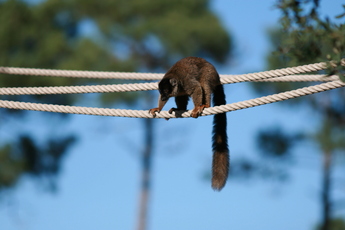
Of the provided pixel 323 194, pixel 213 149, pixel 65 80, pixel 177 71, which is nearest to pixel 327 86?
pixel 213 149

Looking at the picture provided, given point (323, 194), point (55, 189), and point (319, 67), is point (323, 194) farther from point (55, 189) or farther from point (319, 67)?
point (319, 67)

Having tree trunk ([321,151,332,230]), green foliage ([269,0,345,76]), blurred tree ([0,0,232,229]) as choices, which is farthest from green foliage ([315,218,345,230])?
green foliage ([269,0,345,76])

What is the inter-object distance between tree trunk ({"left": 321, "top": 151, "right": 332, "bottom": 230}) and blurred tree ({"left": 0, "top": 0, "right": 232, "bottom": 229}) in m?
5.04

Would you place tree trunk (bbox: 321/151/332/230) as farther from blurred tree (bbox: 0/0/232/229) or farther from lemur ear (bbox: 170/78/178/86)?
lemur ear (bbox: 170/78/178/86)

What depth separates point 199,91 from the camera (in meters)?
5.14

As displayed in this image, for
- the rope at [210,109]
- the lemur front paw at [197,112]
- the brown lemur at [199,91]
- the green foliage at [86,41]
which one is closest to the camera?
the rope at [210,109]

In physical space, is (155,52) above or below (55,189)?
above

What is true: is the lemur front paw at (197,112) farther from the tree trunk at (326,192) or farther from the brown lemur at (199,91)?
the tree trunk at (326,192)

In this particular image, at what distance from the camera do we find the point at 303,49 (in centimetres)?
555

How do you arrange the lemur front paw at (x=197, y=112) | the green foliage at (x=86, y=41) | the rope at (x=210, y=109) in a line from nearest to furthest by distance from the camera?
the rope at (x=210, y=109) → the lemur front paw at (x=197, y=112) → the green foliage at (x=86, y=41)

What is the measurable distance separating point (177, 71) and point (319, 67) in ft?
5.62

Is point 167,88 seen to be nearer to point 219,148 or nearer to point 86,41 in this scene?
point 219,148

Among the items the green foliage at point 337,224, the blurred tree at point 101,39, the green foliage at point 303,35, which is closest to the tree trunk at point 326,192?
the green foliage at point 337,224

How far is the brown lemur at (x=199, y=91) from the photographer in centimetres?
511
